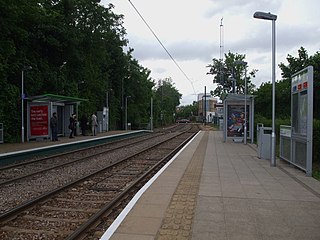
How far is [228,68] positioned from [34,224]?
5040 cm

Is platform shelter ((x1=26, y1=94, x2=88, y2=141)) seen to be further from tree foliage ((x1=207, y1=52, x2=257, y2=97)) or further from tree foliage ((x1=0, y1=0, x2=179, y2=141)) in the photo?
tree foliage ((x1=207, y1=52, x2=257, y2=97))

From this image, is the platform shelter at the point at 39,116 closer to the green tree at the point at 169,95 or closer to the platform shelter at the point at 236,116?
the platform shelter at the point at 236,116

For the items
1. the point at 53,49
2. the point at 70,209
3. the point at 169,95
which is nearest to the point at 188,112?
the point at 169,95

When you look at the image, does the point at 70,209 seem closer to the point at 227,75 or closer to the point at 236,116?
the point at 236,116

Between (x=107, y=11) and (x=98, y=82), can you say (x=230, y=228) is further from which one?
(x=98, y=82)

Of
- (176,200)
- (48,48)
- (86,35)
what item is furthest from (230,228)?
(86,35)

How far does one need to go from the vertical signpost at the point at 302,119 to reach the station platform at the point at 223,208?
0.70m

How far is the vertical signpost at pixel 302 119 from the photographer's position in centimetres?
1122

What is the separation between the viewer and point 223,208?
6.99 metres

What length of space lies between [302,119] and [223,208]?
242 inches

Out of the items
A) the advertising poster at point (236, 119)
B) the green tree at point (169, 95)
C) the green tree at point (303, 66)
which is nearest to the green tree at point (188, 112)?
the green tree at point (169, 95)

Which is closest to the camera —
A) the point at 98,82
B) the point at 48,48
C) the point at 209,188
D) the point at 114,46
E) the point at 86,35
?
the point at 209,188

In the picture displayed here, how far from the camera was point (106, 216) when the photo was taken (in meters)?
7.06

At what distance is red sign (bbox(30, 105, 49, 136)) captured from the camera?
981 inches
